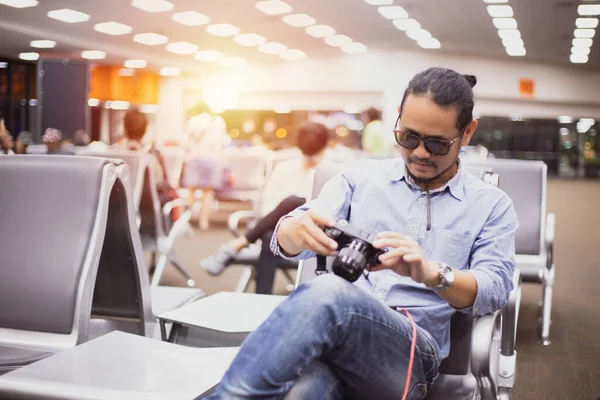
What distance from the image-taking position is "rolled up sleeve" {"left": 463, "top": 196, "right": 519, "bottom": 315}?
1726mm

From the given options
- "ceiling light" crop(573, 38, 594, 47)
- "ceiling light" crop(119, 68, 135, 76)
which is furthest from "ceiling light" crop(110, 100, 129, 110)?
"ceiling light" crop(573, 38, 594, 47)

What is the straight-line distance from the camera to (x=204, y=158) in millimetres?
9000

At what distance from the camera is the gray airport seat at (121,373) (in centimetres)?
151

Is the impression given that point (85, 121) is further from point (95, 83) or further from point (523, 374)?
point (523, 374)

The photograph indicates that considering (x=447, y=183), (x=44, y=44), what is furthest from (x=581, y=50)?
(x=447, y=183)

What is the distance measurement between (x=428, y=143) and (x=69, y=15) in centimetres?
842

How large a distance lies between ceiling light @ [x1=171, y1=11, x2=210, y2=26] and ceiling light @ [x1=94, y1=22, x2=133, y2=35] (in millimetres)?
970

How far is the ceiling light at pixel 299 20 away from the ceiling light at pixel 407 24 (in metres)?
1.28

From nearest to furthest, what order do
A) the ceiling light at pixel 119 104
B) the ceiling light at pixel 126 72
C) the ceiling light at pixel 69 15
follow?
the ceiling light at pixel 69 15
the ceiling light at pixel 126 72
the ceiling light at pixel 119 104

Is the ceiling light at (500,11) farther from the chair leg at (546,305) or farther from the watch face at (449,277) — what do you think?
the watch face at (449,277)

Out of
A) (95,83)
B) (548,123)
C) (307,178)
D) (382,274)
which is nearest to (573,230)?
(307,178)

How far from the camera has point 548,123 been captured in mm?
23172

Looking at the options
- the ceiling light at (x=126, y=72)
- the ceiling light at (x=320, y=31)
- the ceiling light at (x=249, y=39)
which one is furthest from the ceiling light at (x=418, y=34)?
the ceiling light at (x=126, y=72)

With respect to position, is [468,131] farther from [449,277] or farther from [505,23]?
[505,23]
